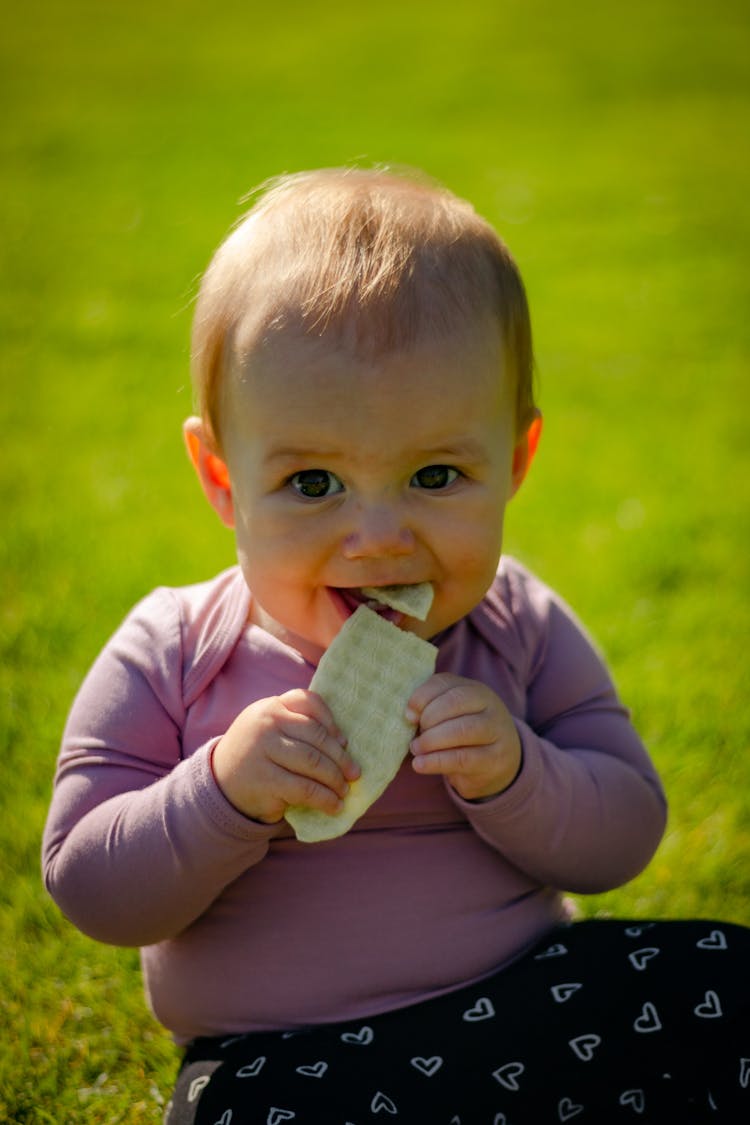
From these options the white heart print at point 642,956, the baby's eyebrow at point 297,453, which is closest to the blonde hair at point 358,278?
the baby's eyebrow at point 297,453

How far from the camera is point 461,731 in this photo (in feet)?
5.48

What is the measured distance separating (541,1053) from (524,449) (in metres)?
0.92

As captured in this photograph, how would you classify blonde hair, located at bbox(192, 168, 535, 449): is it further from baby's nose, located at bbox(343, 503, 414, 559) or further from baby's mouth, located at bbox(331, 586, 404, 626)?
baby's mouth, located at bbox(331, 586, 404, 626)

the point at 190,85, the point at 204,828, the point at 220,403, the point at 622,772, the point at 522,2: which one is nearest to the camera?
the point at 204,828

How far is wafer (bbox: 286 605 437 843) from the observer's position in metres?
1.67

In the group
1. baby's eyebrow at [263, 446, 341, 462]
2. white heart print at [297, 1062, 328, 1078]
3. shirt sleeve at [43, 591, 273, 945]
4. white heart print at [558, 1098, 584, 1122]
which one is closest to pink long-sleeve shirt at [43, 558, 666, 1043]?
shirt sleeve at [43, 591, 273, 945]

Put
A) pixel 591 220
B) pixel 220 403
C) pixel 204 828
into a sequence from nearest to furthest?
1. pixel 204 828
2. pixel 220 403
3. pixel 591 220

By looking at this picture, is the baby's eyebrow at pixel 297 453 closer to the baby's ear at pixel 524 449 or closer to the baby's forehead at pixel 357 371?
the baby's forehead at pixel 357 371

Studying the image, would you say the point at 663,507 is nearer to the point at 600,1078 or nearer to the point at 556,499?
the point at 556,499

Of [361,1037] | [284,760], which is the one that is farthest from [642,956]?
[284,760]

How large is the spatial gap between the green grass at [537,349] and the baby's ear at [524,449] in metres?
0.85

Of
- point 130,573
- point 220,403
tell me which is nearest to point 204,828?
point 220,403

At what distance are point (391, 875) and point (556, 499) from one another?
2.44m

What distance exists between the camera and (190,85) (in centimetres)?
1123
